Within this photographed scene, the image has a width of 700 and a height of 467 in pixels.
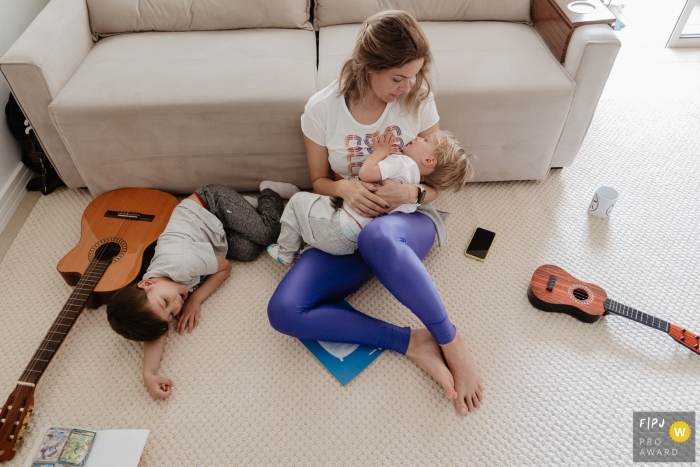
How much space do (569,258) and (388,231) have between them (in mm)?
734

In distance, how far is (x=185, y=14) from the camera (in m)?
1.87

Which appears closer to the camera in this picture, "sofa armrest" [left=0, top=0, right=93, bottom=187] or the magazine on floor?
the magazine on floor

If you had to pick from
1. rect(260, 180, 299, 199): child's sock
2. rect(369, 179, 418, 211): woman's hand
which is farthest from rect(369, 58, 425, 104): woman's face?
rect(260, 180, 299, 199): child's sock

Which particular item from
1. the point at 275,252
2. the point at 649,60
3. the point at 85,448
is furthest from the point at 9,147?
the point at 649,60

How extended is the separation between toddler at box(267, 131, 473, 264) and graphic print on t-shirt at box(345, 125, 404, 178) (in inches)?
0.7

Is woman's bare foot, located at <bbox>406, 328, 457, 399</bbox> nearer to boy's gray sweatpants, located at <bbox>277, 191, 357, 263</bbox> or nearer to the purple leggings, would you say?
the purple leggings

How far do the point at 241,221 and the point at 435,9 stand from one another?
3.72ft

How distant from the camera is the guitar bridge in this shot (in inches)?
66.1

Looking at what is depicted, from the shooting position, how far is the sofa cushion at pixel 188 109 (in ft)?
5.20

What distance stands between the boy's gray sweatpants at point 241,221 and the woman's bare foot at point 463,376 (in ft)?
2.31

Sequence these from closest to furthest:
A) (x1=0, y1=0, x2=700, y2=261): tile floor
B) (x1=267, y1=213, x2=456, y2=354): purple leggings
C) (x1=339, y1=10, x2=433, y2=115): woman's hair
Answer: (x1=339, y1=10, x2=433, y2=115): woman's hair < (x1=267, y1=213, x2=456, y2=354): purple leggings < (x1=0, y1=0, x2=700, y2=261): tile floor

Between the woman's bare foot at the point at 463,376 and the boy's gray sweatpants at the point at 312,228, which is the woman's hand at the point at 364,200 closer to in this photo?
the boy's gray sweatpants at the point at 312,228

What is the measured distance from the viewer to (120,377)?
1404 mm

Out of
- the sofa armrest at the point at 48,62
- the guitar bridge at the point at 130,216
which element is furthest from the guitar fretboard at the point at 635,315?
the sofa armrest at the point at 48,62
